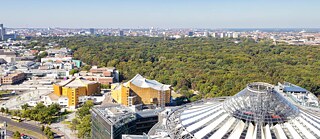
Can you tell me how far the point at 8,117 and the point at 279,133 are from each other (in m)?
42.9

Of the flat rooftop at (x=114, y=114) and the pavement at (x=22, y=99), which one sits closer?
the flat rooftop at (x=114, y=114)

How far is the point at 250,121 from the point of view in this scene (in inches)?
832

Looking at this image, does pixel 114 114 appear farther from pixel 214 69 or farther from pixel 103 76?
pixel 214 69

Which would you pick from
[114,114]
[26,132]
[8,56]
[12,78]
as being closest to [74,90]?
[26,132]

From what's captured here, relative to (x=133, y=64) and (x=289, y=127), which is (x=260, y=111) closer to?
(x=289, y=127)

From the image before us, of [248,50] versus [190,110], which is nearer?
[190,110]

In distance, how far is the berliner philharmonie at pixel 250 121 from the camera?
67.4 ft

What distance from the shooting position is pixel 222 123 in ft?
71.8

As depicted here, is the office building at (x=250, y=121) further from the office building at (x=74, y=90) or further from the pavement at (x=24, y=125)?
the office building at (x=74, y=90)

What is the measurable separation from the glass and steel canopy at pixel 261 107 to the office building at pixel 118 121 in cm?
1115

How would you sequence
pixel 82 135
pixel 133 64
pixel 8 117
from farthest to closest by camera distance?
1. pixel 133 64
2. pixel 8 117
3. pixel 82 135

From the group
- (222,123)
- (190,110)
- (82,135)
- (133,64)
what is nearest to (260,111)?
(222,123)

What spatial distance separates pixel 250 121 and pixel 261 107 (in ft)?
4.87

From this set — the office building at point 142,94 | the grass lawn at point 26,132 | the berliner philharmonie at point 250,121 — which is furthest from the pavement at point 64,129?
the berliner philharmonie at point 250,121
